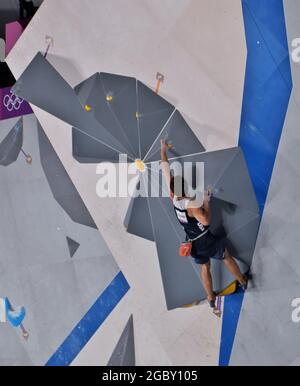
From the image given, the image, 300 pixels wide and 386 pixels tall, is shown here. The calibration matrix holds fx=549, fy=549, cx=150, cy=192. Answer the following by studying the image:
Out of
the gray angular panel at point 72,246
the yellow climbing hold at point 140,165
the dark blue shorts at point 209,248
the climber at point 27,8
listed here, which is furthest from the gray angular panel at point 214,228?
the climber at point 27,8

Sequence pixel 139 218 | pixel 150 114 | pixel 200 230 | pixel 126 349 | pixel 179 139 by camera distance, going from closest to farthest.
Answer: pixel 200 230 → pixel 179 139 → pixel 150 114 → pixel 139 218 → pixel 126 349

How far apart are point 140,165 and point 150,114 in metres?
0.41

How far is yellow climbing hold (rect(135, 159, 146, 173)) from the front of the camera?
4352mm

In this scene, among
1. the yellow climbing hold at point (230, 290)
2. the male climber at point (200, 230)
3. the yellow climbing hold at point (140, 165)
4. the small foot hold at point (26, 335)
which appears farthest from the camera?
the small foot hold at point (26, 335)

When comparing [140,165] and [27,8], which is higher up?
[27,8]

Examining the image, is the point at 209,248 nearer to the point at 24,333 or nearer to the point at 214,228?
the point at 214,228

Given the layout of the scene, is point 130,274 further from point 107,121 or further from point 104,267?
point 107,121

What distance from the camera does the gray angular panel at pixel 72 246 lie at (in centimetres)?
483

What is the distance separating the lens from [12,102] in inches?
196

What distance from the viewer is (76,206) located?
15.8ft

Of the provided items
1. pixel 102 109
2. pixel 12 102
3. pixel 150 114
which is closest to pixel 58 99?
pixel 102 109

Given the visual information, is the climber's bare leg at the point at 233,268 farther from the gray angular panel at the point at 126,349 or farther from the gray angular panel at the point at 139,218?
the gray angular panel at the point at 126,349

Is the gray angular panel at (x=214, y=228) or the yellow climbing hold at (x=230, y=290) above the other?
the gray angular panel at (x=214, y=228)

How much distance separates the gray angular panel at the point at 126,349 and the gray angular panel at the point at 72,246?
0.77 metres
